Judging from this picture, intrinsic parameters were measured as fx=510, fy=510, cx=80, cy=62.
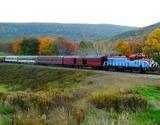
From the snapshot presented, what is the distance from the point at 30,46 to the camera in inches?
6998

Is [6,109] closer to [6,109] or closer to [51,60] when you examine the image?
[6,109]

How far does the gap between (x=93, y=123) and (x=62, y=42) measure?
157 m

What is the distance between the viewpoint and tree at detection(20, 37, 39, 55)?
6818 inches

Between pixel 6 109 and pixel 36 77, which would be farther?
pixel 36 77

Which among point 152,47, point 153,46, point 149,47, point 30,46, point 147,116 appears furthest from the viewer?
point 30,46

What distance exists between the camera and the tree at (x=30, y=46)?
17319 centimetres

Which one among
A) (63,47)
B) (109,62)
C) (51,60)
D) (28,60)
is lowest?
(28,60)

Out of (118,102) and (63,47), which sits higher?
(118,102)

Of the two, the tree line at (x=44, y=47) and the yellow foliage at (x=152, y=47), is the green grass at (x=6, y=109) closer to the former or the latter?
the yellow foliage at (x=152, y=47)

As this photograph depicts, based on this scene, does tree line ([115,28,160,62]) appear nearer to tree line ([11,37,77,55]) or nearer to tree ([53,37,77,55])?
tree line ([11,37,77,55])

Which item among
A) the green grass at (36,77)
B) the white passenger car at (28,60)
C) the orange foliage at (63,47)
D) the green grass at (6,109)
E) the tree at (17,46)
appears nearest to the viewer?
the green grass at (6,109)

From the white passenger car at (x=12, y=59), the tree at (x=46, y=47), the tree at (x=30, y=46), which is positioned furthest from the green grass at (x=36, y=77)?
the tree at (x=30, y=46)

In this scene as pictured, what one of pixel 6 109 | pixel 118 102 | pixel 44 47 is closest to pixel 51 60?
pixel 44 47

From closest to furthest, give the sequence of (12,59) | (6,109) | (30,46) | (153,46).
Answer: (6,109), (153,46), (12,59), (30,46)
